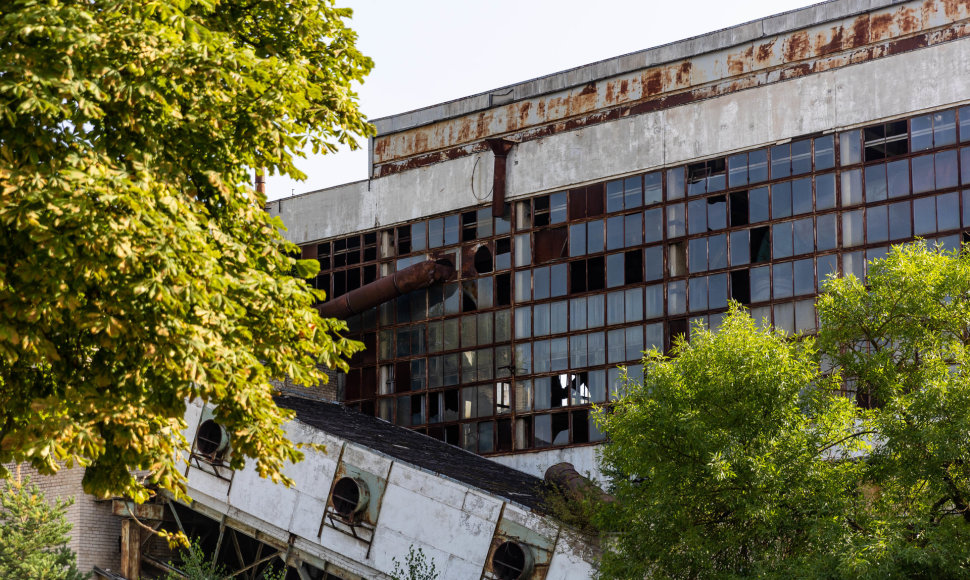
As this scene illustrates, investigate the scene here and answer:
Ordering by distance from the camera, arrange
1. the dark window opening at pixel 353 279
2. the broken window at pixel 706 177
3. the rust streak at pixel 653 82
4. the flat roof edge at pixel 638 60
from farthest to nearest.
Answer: the dark window opening at pixel 353 279
the rust streak at pixel 653 82
the flat roof edge at pixel 638 60
the broken window at pixel 706 177

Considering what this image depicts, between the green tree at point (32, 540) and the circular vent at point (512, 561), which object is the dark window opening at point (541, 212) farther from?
the green tree at point (32, 540)

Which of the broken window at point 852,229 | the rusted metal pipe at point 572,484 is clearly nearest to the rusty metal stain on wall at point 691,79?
the broken window at point 852,229

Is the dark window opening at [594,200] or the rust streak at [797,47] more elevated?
the rust streak at [797,47]

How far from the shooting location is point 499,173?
42938 millimetres

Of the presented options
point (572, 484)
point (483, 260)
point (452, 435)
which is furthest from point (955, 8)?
point (452, 435)

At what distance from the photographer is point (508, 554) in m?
29.9

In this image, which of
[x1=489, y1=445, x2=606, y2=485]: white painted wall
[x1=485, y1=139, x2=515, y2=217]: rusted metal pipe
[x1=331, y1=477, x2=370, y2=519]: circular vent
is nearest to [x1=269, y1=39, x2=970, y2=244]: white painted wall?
[x1=485, y1=139, x2=515, y2=217]: rusted metal pipe

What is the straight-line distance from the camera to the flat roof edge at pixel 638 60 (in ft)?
139

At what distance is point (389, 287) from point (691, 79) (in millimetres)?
11802

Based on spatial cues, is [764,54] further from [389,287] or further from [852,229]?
[389,287]

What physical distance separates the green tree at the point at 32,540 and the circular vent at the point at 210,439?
489 cm

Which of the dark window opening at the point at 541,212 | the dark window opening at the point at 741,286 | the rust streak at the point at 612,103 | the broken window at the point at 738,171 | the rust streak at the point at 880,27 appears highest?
the rust streak at the point at 880,27

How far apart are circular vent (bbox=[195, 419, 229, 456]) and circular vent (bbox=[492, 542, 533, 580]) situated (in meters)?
8.60

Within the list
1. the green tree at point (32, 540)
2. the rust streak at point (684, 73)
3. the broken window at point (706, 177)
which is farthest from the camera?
the rust streak at point (684, 73)
